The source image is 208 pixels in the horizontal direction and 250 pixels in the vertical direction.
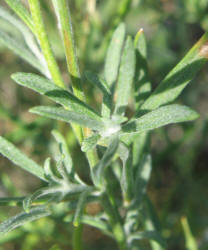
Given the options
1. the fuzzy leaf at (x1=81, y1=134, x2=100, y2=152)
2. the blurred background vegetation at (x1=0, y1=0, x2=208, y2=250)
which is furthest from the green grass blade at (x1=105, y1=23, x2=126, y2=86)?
the blurred background vegetation at (x1=0, y1=0, x2=208, y2=250)

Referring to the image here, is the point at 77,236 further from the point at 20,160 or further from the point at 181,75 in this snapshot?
the point at 181,75

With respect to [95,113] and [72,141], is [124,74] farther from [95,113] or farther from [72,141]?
[72,141]

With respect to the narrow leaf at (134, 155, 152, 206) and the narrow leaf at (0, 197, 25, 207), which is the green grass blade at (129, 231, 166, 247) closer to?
the narrow leaf at (134, 155, 152, 206)

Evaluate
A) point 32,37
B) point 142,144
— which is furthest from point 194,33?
point 32,37

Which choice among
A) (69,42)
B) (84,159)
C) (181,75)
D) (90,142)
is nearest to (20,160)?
(90,142)

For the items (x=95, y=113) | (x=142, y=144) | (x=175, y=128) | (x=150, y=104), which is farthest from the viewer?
(x=175, y=128)

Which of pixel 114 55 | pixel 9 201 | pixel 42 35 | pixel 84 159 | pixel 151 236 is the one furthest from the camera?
pixel 84 159

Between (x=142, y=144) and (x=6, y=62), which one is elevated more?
(x=6, y=62)

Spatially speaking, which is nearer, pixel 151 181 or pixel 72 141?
pixel 72 141
